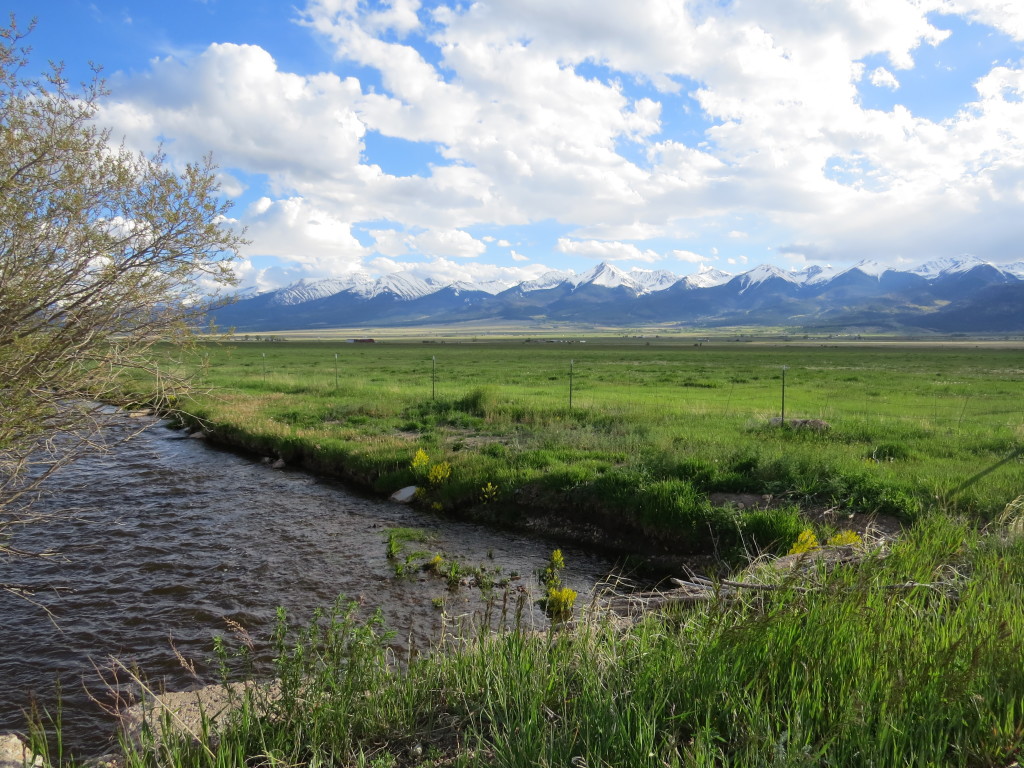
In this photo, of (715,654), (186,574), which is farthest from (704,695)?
(186,574)

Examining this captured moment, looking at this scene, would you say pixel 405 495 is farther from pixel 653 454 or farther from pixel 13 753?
pixel 13 753

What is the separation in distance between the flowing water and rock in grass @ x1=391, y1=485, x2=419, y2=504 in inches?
19.5

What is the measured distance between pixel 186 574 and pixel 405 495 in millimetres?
5637

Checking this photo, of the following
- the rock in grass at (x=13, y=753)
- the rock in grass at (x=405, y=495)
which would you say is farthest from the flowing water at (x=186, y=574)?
the rock in grass at (x=13, y=753)

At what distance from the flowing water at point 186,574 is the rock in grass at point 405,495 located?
1.63ft

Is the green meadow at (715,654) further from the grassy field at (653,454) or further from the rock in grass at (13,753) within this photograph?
the rock in grass at (13,753)

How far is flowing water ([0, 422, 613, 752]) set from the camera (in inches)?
288

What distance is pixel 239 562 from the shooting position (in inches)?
421

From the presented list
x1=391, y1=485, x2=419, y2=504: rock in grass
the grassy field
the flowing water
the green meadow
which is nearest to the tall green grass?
the green meadow

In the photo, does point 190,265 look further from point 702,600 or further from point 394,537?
point 702,600

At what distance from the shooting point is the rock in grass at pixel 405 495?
585 inches

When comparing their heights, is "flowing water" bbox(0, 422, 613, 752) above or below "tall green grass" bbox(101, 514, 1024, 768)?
below

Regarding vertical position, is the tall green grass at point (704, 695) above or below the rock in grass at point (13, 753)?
above

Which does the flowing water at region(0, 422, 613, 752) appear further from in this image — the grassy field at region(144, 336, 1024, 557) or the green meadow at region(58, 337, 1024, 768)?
the grassy field at region(144, 336, 1024, 557)
